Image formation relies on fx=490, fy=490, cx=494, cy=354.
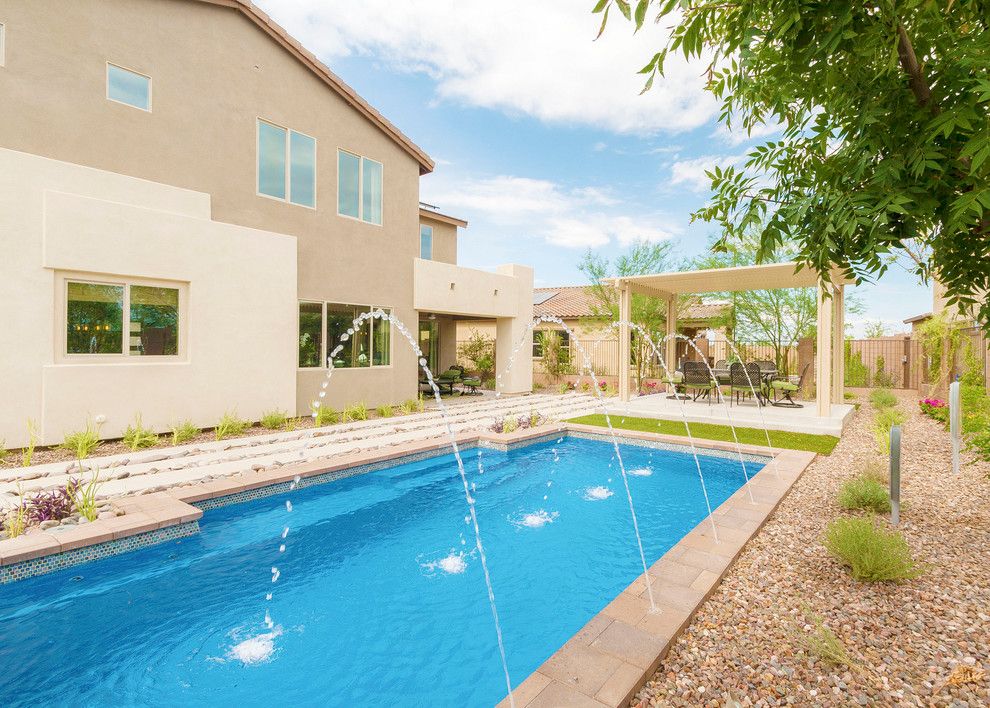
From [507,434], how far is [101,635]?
7.00 metres

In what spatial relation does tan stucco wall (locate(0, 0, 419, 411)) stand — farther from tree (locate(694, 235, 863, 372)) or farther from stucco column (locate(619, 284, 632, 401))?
tree (locate(694, 235, 863, 372))

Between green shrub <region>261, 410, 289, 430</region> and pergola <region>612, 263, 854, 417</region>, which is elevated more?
pergola <region>612, 263, 854, 417</region>

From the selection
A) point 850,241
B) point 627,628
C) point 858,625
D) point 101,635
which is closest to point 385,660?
point 627,628

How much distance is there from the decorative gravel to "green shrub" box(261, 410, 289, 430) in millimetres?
9135

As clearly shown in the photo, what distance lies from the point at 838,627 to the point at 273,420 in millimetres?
10013

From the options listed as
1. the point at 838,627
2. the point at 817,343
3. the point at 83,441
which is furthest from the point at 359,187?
the point at 838,627

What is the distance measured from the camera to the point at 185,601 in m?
4.41

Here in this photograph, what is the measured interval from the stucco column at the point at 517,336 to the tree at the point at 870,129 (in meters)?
15.9

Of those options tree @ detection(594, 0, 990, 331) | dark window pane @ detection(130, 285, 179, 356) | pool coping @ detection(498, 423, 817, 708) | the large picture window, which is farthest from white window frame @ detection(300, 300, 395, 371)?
tree @ detection(594, 0, 990, 331)

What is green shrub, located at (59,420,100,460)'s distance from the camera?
7.82m

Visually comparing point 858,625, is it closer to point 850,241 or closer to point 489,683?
point 489,683

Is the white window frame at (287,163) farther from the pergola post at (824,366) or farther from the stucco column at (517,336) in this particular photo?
the pergola post at (824,366)

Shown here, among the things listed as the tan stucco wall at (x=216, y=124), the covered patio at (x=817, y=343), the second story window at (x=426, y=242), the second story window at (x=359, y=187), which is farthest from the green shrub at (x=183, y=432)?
the second story window at (x=426, y=242)

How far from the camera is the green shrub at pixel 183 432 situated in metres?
8.96
